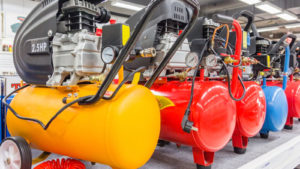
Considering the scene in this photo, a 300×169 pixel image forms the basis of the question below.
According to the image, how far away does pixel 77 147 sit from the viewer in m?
1.10

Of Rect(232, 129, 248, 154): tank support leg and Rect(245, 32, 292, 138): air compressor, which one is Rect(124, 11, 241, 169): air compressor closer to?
Rect(232, 129, 248, 154): tank support leg

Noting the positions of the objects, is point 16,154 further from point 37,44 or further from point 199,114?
point 199,114

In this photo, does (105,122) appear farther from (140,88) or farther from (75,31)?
(75,31)

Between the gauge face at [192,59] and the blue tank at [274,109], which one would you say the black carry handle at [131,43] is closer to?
the gauge face at [192,59]

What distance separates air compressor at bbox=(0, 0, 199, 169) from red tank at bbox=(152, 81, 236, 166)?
0.26m

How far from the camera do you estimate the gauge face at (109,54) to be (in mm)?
996

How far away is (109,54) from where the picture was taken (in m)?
1.01

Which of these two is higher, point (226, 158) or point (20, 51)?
point (20, 51)

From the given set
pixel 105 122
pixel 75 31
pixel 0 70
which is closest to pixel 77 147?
pixel 105 122

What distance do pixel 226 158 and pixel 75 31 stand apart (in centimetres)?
126

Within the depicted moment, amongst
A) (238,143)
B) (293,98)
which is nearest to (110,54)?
(238,143)

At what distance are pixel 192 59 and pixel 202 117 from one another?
34 centimetres

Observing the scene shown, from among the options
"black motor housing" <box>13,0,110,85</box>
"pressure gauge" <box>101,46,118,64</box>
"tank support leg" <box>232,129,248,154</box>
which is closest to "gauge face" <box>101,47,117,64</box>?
"pressure gauge" <box>101,46,118,64</box>

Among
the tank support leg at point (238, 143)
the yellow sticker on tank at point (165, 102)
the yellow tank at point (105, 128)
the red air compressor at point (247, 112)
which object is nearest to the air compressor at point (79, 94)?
the yellow tank at point (105, 128)
